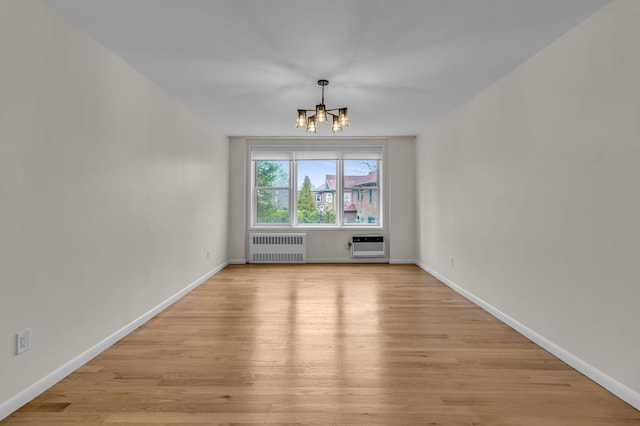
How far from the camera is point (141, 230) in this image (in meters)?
3.29

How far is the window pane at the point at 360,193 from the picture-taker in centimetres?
687

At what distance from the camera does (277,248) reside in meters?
6.61

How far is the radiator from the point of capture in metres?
6.59

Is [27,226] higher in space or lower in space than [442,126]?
lower

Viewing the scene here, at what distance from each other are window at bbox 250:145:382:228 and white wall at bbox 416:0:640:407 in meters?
2.95

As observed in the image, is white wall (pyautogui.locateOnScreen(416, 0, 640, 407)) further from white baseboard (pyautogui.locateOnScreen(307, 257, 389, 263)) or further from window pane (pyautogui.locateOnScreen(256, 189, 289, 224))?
window pane (pyautogui.locateOnScreen(256, 189, 289, 224))

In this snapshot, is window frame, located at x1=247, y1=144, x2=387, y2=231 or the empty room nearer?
the empty room

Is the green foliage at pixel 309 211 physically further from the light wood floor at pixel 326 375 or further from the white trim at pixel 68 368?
the white trim at pixel 68 368

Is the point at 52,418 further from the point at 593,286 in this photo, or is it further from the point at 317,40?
the point at 593,286

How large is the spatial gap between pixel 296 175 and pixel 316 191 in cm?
52

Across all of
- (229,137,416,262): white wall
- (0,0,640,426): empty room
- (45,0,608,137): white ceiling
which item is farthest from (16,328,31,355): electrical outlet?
(229,137,416,262): white wall

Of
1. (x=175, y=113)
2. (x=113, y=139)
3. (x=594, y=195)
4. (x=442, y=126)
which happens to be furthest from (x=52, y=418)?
(x=442, y=126)

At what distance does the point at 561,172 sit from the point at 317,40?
2.14 m

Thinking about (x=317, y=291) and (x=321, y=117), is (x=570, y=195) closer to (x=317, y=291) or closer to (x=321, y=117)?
(x=321, y=117)
